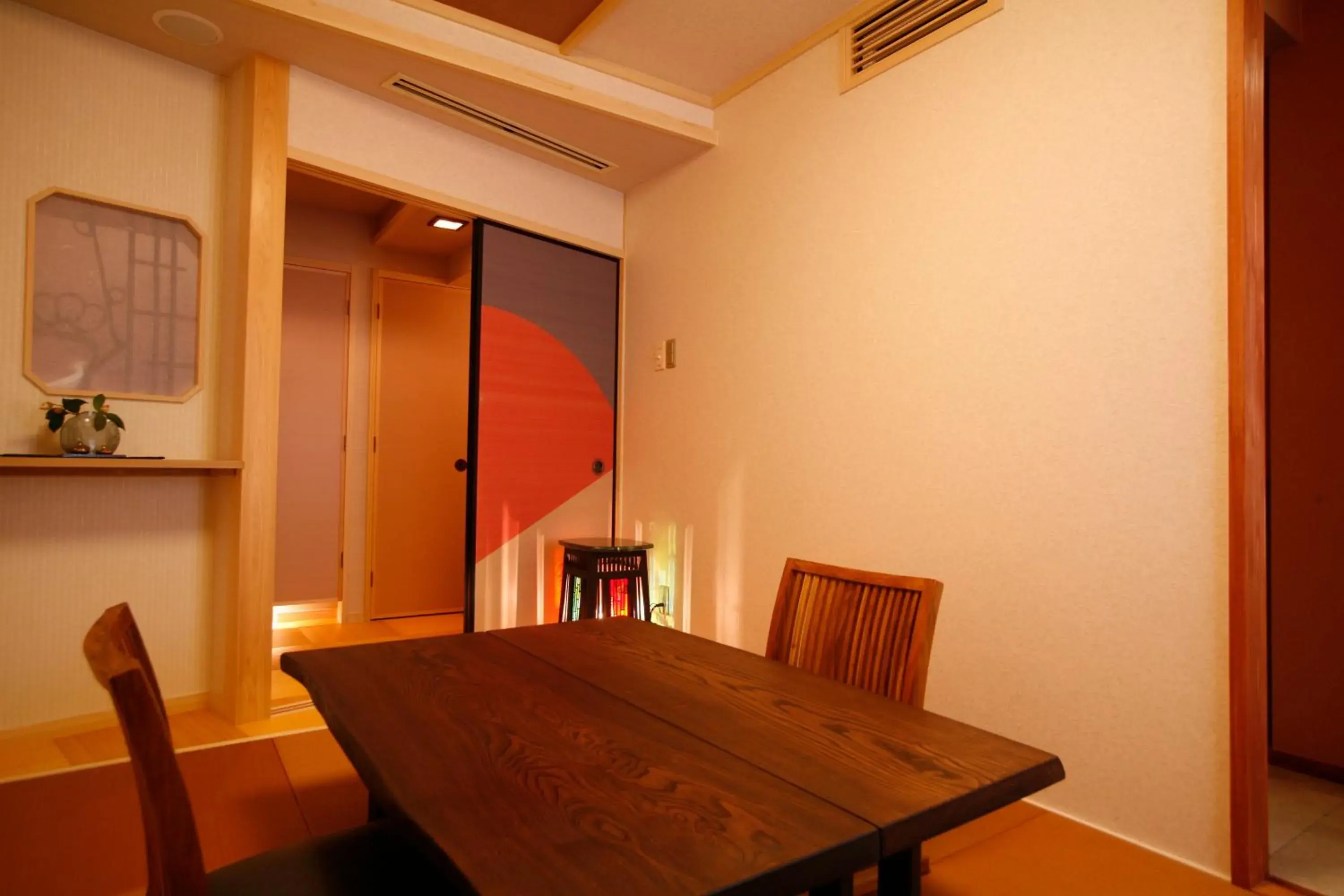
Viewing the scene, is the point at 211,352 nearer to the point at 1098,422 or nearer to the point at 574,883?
the point at 574,883

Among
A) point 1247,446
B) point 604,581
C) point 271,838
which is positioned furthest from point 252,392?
point 1247,446

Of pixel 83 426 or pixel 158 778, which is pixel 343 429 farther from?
pixel 158 778

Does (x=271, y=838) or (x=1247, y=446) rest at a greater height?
(x=1247, y=446)

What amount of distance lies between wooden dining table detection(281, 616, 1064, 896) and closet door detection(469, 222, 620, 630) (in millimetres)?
2186

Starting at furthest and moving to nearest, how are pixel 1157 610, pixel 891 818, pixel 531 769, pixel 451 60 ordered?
pixel 451 60, pixel 1157 610, pixel 531 769, pixel 891 818

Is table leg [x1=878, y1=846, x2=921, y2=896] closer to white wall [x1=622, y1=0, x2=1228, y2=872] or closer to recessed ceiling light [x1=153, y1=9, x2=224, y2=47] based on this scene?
white wall [x1=622, y1=0, x2=1228, y2=872]

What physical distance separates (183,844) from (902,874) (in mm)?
910

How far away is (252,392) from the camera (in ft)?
8.98

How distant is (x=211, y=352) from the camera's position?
2.90 metres

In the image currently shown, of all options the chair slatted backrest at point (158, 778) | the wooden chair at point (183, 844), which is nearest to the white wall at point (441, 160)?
the wooden chair at point (183, 844)

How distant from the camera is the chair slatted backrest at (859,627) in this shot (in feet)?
4.60

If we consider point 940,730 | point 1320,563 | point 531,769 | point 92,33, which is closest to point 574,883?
point 531,769

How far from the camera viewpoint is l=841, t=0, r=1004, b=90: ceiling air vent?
2.51 meters

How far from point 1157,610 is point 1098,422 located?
1.76ft
